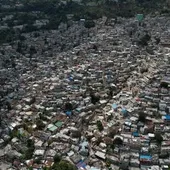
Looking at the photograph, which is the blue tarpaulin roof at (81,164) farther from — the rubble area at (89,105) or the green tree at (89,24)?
the green tree at (89,24)

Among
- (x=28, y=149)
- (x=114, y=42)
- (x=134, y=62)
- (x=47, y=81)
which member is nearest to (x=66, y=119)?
(x=28, y=149)

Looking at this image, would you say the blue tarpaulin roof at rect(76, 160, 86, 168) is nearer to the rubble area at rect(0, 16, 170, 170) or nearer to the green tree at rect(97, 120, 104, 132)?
the rubble area at rect(0, 16, 170, 170)

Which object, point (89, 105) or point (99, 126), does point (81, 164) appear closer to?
point (99, 126)

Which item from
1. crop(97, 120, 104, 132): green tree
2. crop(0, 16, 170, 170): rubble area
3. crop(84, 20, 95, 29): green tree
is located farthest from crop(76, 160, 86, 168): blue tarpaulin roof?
crop(84, 20, 95, 29): green tree

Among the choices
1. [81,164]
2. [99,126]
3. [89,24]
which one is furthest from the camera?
[89,24]

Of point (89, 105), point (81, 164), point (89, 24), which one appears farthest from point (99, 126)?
point (89, 24)

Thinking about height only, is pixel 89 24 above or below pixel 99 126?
above

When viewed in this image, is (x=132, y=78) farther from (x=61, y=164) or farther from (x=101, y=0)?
(x=101, y=0)

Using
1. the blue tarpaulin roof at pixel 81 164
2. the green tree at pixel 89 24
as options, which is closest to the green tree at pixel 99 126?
the blue tarpaulin roof at pixel 81 164
